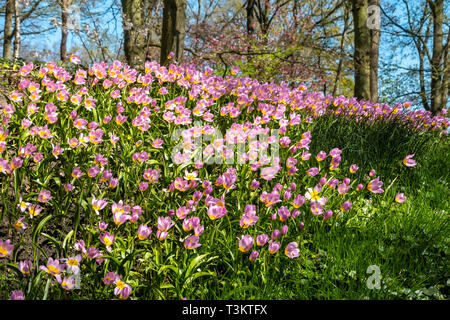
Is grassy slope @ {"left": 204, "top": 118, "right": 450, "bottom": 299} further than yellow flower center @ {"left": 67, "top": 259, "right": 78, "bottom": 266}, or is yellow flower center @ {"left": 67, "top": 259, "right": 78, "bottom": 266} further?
grassy slope @ {"left": 204, "top": 118, "right": 450, "bottom": 299}

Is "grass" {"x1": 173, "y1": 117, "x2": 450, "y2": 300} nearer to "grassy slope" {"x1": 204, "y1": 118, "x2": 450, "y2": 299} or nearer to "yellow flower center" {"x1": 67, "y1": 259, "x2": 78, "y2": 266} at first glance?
"grassy slope" {"x1": 204, "y1": 118, "x2": 450, "y2": 299}

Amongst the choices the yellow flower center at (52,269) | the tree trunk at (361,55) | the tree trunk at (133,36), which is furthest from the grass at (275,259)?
the tree trunk at (133,36)

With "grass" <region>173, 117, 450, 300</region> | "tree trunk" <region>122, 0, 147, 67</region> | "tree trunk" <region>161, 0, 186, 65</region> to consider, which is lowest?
"grass" <region>173, 117, 450, 300</region>

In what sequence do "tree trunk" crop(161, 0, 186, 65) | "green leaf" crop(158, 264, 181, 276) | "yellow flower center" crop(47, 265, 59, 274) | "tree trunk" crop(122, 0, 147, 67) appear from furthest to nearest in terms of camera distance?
1. "tree trunk" crop(122, 0, 147, 67)
2. "tree trunk" crop(161, 0, 186, 65)
3. "green leaf" crop(158, 264, 181, 276)
4. "yellow flower center" crop(47, 265, 59, 274)

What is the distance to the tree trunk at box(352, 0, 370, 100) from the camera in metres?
7.20

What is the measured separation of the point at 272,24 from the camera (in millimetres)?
14836

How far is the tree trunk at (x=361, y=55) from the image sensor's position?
23.6 ft

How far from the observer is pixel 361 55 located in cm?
725

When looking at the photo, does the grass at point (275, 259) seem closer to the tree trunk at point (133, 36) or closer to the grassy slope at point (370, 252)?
the grassy slope at point (370, 252)

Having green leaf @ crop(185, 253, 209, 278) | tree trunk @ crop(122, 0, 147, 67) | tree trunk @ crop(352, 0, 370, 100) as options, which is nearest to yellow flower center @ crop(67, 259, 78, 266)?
green leaf @ crop(185, 253, 209, 278)

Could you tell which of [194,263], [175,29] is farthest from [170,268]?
[175,29]

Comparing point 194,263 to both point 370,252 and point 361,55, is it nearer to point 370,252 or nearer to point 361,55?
point 370,252
